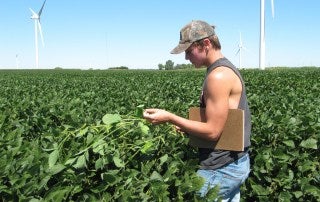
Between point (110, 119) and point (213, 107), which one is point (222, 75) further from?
point (110, 119)

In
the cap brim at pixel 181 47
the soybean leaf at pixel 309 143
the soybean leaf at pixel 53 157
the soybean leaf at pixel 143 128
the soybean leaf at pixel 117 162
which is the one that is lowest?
the soybean leaf at pixel 309 143

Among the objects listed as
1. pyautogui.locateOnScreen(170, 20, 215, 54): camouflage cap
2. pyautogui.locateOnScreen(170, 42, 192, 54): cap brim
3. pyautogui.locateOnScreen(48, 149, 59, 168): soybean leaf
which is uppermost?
pyautogui.locateOnScreen(170, 20, 215, 54): camouflage cap

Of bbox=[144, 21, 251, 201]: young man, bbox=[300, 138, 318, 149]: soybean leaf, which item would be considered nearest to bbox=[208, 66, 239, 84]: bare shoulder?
bbox=[144, 21, 251, 201]: young man

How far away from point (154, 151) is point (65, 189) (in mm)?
952

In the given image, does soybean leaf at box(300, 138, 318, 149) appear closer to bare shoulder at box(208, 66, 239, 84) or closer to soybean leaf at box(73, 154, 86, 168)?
bare shoulder at box(208, 66, 239, 84)

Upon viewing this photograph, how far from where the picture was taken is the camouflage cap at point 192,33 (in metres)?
3.12

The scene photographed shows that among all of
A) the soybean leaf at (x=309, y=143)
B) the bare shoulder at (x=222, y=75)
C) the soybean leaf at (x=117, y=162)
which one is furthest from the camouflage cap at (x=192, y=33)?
the soybean leaf at (x=309, y=143)

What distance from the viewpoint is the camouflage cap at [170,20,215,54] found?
3.12 metres

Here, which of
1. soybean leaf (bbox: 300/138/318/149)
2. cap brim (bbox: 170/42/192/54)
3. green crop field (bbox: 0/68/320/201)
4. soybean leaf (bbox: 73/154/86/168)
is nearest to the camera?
green crop field (bbox: 0/68/320/201)

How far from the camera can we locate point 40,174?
7.97 feet

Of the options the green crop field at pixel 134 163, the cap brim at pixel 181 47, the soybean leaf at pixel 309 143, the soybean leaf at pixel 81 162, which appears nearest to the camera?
the green crop field at pixel 134 163

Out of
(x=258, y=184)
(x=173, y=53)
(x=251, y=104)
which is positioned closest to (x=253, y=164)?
(x=258, y=184)

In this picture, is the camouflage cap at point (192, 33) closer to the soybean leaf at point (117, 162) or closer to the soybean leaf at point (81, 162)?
the soybean leaf at point (117, 162)

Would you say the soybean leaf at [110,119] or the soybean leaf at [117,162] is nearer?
the soybean leaf at [117,162]
